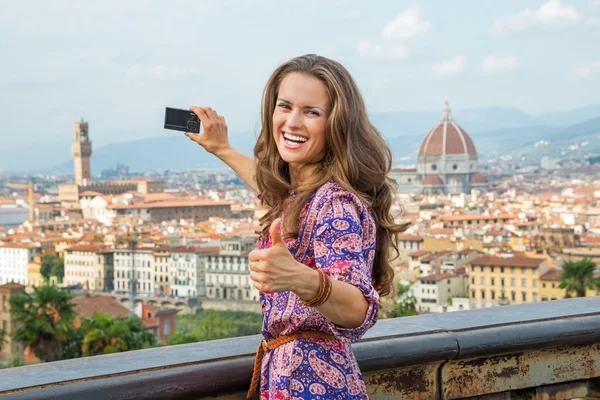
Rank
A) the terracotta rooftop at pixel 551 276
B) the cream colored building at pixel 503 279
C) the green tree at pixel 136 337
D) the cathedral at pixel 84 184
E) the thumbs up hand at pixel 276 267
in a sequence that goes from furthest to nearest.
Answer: the cathedral at pixel 84 184 < the cream colored building at pixel 503 279 < the terracotta rooftop at pixel 551 276 < the green tree at pixel 136 337 < the thumbs up hand at pixel 276 267

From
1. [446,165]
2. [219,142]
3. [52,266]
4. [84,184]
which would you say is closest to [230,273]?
[52,266]

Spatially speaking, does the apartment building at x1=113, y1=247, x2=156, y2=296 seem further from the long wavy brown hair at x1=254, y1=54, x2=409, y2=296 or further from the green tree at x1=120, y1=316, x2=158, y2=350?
the long wavy brown hair at x1=254, y1=54, x2=409, y2=296

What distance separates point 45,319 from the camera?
1513cm

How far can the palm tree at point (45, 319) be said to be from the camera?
574 inches

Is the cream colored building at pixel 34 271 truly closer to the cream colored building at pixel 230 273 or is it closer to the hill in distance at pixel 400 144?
the cream colored building at pixel 230 273

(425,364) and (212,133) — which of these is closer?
(425,364)

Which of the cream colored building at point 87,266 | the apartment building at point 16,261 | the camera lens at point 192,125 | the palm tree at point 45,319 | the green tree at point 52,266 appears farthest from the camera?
the apartment building at point 16,261

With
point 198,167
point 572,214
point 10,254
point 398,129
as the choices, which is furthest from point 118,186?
point 398,129

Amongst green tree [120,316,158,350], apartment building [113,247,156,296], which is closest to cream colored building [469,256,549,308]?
green tree [120,316,158,350]

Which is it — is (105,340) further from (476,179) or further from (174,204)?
(476,179)

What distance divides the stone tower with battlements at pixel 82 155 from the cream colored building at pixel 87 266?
23.9 meters

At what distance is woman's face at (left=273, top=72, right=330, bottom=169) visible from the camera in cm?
89

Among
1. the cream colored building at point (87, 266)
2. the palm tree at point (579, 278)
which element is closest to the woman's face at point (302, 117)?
the palm tree at point (579, 278)

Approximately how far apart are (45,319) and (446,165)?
1840 inches
